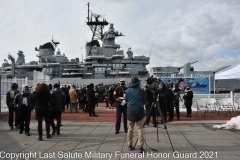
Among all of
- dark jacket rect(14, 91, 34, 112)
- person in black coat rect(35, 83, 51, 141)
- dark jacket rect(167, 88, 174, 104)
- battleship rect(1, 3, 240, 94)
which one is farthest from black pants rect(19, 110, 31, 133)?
battleship rect(1, 3, 240, 94)

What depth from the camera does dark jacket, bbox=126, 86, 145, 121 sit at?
248 inches

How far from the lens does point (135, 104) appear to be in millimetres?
6340

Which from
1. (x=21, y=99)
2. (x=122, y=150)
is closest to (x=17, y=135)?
(x=21, y=99)

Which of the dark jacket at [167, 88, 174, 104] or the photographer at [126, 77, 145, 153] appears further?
the dark jacket at [167, 88, 174, 104]

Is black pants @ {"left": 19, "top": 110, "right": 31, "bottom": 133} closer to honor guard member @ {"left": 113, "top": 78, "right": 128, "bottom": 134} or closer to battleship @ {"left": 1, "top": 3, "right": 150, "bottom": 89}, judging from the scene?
honor guard member @ {"left": 113, "top": 78, "right": 128, "bottom": 134}

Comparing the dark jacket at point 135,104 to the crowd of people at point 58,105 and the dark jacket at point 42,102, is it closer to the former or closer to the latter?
the crowd of people at point 58,105

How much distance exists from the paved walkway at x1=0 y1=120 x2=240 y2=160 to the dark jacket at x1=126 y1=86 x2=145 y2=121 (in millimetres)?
830

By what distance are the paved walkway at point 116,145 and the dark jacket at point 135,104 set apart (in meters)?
0.83

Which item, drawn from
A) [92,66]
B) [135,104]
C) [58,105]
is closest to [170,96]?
[58,105]

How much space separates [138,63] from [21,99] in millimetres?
47529

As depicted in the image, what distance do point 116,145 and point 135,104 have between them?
1.38 meters

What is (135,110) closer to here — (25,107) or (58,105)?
(58,105)

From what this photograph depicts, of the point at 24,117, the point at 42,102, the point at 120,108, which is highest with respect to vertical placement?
the point at 42,102

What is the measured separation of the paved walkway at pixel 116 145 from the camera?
5914mm
